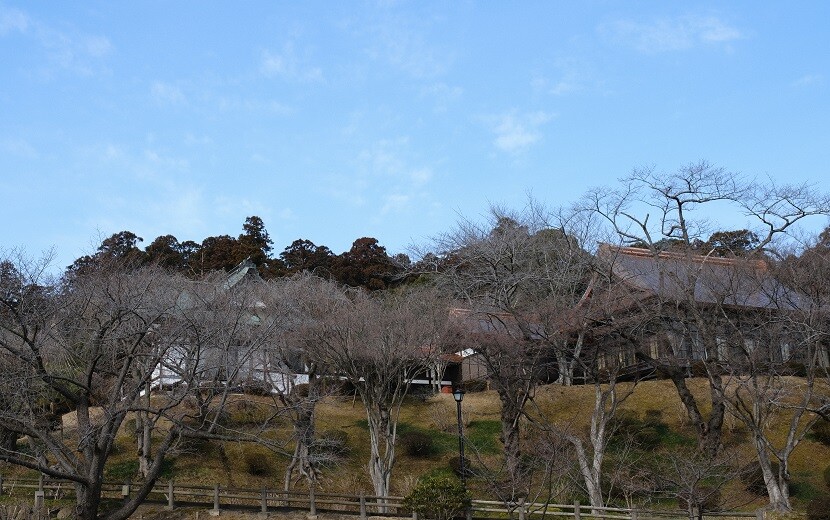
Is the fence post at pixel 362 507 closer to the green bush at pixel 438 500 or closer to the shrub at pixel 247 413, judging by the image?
the green bush at pixel 438 500

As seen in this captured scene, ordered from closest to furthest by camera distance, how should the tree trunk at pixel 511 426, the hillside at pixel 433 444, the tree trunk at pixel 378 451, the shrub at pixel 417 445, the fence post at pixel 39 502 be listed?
the fence post at pixel 39 502
the tree trunk at pixel 378 451
the tree trunk at pixel 511 426
the hillside at pixel 433 444
the shrub at pixel 417 445

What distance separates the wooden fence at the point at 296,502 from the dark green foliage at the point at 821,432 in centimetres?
842

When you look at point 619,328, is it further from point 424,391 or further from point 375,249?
point 375,249

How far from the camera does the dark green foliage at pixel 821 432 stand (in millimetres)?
28969

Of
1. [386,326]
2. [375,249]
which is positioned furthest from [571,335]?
[375,249]

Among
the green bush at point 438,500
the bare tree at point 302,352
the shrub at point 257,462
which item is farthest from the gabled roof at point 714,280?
the shrub at point 257,462

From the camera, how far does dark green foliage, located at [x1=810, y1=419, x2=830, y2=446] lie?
28969 millimetres

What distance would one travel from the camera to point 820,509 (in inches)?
796

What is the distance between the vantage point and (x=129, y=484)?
25.1 m

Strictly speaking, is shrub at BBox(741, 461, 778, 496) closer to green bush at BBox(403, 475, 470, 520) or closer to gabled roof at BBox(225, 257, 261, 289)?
green bush at BBox(403, 475, 470, 520)

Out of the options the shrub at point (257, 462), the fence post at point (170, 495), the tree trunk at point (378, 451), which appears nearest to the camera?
the fence post at point (170, 495)

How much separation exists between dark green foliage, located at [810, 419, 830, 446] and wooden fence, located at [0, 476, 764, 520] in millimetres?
8423

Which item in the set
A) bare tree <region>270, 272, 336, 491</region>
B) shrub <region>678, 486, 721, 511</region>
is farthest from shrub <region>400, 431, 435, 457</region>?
shrub <region>678, 486, 721, 511</region>

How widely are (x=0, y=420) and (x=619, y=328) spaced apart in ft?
56.8
